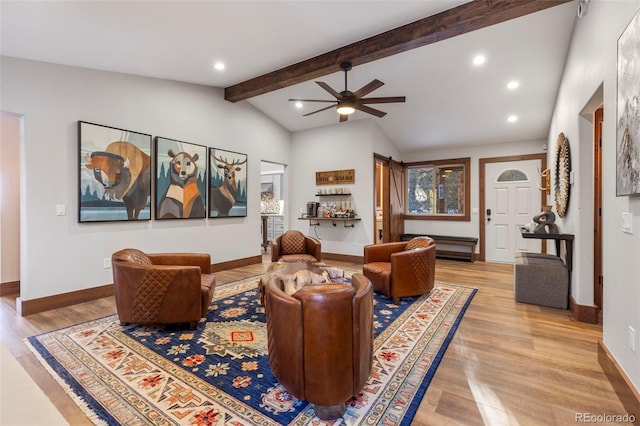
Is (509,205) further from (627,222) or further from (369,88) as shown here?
(627,222)

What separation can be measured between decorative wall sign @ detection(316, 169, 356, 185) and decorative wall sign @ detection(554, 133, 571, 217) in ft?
11.2

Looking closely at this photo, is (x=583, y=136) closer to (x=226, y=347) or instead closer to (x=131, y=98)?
(x=226, y=347)

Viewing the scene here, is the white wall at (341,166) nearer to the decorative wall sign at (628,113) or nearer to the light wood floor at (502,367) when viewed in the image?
the light wood floor at (502,367)

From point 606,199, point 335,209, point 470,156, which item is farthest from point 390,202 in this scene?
point 606,199

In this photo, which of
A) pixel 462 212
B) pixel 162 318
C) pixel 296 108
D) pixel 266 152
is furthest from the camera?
pixel 462 212

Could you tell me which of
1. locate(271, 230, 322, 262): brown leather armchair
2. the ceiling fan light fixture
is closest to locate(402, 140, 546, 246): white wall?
locate(271, 230, 322, 262): brown leather armchair

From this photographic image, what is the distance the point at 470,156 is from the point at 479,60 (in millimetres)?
3147

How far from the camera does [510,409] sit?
178cm

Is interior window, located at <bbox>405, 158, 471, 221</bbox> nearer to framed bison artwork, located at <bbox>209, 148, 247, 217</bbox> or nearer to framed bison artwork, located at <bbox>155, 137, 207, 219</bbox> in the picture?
framed bison artwork, located at <bbox>209, 148, 247, 217</bbox>

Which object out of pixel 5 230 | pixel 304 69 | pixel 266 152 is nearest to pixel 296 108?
pixel 266 152

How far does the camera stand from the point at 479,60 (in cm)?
396

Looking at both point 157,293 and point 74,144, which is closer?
point 157,293

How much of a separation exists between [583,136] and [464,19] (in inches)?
68.7

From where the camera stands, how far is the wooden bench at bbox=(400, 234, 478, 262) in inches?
249
